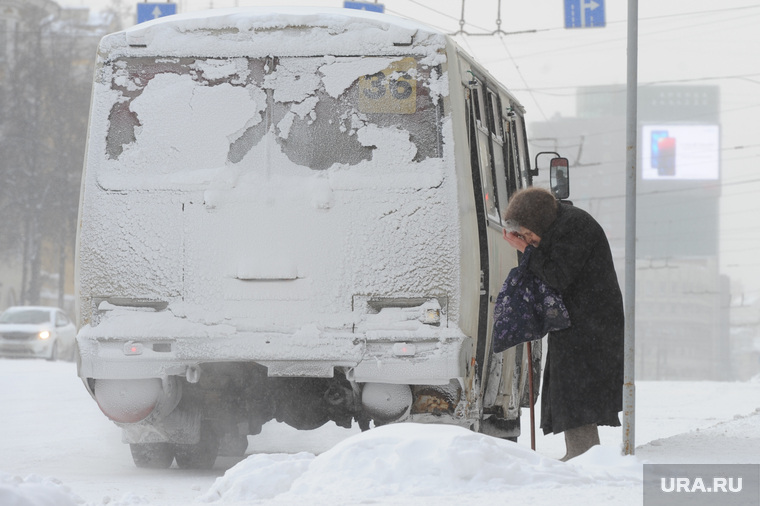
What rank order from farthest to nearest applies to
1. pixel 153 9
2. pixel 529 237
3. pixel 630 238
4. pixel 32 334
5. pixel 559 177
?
pixel 32 334, pixel 153 9, pixel 559 177, pixel 529 237, pixel 630 238

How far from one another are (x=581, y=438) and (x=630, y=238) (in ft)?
3.59

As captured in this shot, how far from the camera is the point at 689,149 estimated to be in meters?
73.1

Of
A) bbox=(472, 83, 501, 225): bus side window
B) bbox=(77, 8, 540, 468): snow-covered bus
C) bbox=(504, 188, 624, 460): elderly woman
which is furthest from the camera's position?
bbox=(472, 83, 501, 225): bus side window

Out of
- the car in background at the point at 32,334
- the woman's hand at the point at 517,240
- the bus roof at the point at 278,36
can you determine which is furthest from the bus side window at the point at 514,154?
the car in background at the point at 32,334

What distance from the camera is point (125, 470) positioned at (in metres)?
8.73

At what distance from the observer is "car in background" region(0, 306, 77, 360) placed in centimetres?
3262

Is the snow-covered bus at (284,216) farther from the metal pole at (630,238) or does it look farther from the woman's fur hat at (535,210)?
the metal pole at (630,238)

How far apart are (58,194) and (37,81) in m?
4.55

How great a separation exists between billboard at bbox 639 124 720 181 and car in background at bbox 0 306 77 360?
37.9 m

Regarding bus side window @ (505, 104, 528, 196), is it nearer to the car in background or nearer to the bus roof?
the bus roof

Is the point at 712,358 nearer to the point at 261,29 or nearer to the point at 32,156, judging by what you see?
the point at 32,156

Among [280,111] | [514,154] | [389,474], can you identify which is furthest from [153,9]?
[389,474]

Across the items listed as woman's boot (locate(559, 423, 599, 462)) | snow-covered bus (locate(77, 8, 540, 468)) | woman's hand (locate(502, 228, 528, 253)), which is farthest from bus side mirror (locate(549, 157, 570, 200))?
woman's boot (locate(559, 423, 599, 462))

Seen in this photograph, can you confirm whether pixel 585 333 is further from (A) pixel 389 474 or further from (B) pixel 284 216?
(A) pixel 389 474
